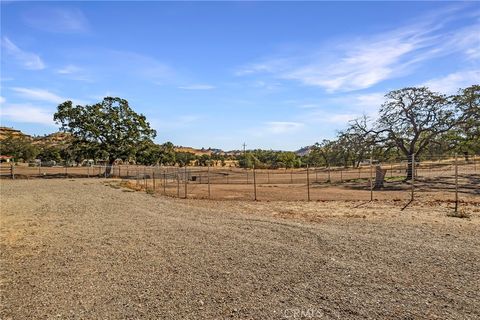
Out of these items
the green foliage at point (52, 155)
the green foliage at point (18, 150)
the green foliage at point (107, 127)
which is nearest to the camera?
the green foliage at point (107, 127)

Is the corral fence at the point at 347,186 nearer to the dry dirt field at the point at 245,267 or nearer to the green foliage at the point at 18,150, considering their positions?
the dry dirt field at the point at 245,267

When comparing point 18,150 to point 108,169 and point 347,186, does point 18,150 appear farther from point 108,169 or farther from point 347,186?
point 347,186

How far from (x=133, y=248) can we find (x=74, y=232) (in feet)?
11.5

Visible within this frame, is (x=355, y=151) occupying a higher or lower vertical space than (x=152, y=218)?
higher

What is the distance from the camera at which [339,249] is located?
8.45m

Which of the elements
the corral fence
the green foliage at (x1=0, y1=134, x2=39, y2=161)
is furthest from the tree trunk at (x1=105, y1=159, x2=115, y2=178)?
the green foliage at (x1=0, y1=134, x2=39, y2=161)

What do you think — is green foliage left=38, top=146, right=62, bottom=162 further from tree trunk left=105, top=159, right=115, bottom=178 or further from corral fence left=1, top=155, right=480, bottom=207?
tree trunk left=105, top=159, right=115, bottom=178

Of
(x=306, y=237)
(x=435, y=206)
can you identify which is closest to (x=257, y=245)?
(x=306, y=237)

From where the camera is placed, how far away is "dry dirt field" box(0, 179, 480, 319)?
5.30m

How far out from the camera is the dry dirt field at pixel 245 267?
5.30m

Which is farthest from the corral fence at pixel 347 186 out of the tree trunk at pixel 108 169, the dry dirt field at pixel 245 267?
the dry dirt field at pixel 245 267

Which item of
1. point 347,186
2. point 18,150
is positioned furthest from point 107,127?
point 18,150

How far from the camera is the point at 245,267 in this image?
287 inches

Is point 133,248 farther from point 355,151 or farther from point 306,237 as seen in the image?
point 355,151
